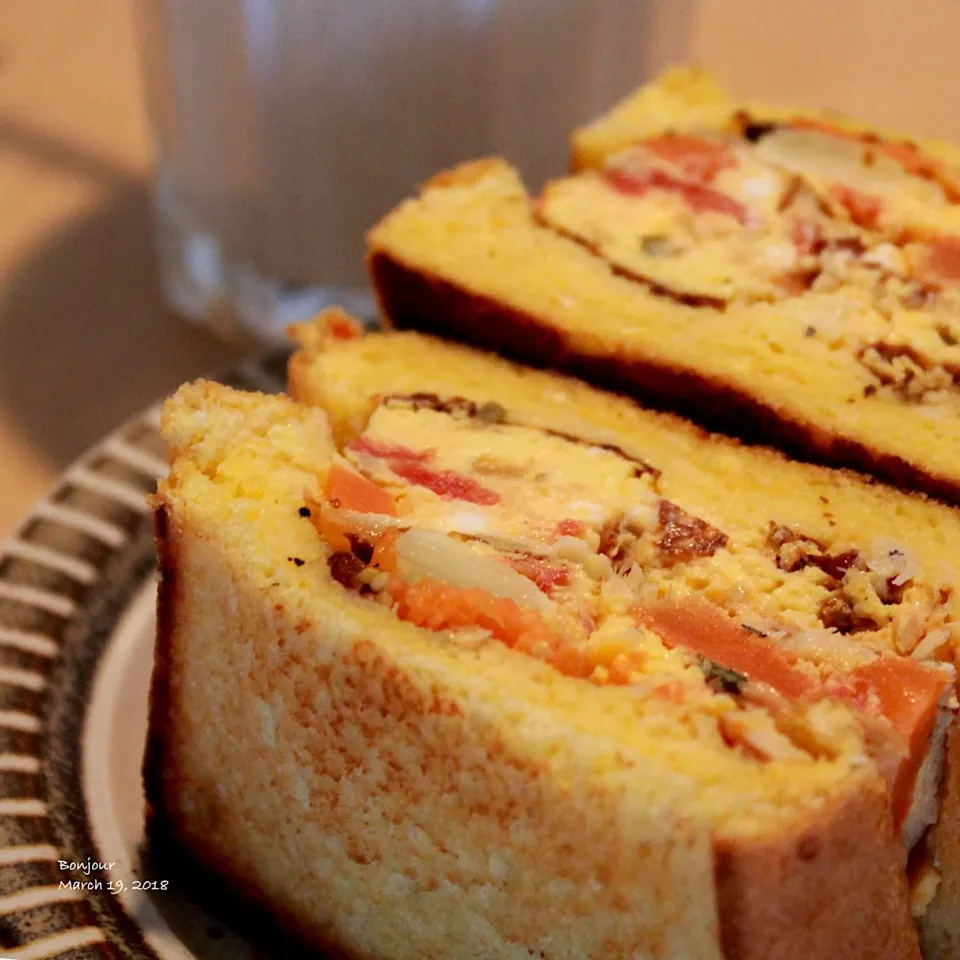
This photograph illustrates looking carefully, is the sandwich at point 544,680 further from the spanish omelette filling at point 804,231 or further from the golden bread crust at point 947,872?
the spanish omelette filling at point 804,231

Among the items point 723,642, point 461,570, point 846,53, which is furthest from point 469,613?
point 846,53

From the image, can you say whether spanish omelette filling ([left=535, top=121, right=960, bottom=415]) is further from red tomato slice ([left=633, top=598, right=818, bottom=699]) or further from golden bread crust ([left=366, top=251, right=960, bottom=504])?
red tomato slice ([left=633, top=598, right=818, bottom=699])

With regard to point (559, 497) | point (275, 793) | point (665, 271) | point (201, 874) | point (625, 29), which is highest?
point (625, 29)

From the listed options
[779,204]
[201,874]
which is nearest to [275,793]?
[201,874]

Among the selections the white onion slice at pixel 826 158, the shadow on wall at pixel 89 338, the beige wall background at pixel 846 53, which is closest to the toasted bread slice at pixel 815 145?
the white onion slice at pixel 826 158

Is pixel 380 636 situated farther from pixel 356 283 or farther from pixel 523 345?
pixel 356 283

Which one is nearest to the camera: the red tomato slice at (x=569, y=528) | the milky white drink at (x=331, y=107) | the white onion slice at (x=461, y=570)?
the white onion slice at (x=461, y=570)
